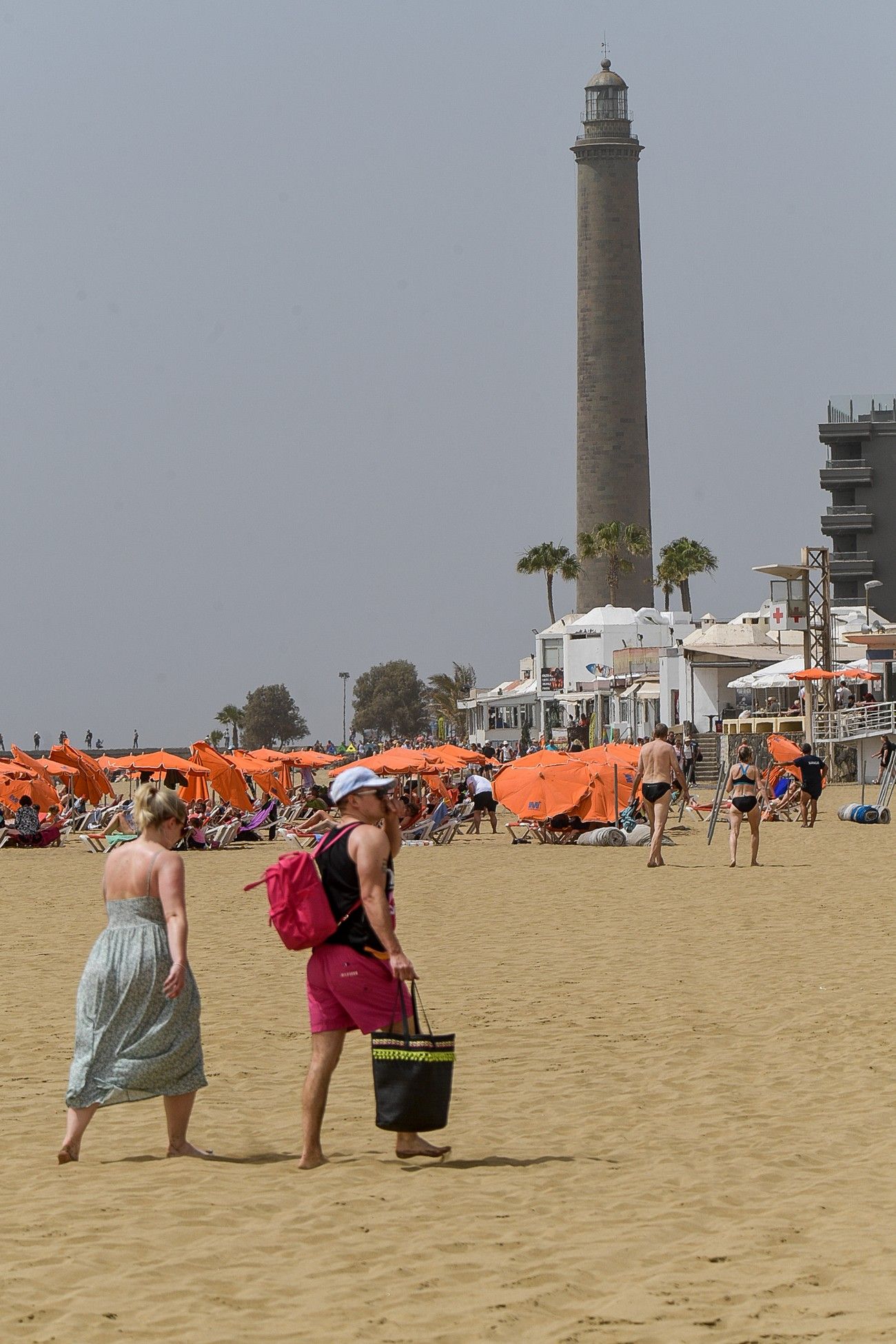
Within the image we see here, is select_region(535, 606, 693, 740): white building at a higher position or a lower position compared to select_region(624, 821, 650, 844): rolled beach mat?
higher

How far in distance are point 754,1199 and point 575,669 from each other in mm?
72913

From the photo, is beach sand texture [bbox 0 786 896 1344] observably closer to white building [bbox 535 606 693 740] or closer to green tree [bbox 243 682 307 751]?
white building [bbox 535 606 693 740]

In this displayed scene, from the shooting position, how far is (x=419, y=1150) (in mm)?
6438

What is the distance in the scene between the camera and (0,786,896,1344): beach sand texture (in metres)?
4.70

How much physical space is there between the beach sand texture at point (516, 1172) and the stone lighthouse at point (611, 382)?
9033cm

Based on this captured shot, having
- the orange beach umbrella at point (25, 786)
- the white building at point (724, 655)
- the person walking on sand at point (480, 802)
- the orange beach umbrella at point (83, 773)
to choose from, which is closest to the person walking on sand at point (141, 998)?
the orange beach umbrella at point (83, 773)

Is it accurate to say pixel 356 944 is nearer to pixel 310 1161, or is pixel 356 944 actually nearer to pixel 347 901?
pixel 347 901

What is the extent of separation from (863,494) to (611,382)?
15893 millimetres

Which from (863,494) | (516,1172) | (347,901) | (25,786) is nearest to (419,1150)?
(516,1172)

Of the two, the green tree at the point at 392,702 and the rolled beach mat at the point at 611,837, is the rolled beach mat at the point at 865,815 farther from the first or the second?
the green tree at the point at 392,702

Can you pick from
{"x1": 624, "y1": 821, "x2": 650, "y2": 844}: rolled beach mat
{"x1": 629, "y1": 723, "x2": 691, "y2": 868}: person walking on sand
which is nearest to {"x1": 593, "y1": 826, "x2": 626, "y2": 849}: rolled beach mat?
{"x1": 624, "y1": 821, "x2": 650, "y2": 844}: rolled beach mat

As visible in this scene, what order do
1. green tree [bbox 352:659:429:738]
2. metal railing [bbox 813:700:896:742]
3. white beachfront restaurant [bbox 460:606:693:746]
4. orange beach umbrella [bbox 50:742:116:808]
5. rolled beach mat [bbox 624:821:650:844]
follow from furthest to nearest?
green tree [bbox 352:659:429:738] → white beachfront restaurant [bbox 460:606:693:746] → metal railing [bbox 813:700:896:742] → orange beach umbrella [bbox 50:742:116:808] → rolled beach mat [bbox 624:821:650:844]

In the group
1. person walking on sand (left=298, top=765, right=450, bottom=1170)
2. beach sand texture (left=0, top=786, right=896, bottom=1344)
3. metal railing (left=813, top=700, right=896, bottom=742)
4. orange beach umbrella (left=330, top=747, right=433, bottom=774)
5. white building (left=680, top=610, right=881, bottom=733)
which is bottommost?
beach sand texture (left=0, top=786, right=896, bottom=1344)

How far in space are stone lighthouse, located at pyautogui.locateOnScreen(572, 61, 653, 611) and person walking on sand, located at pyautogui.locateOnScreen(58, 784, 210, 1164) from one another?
95.5 m
